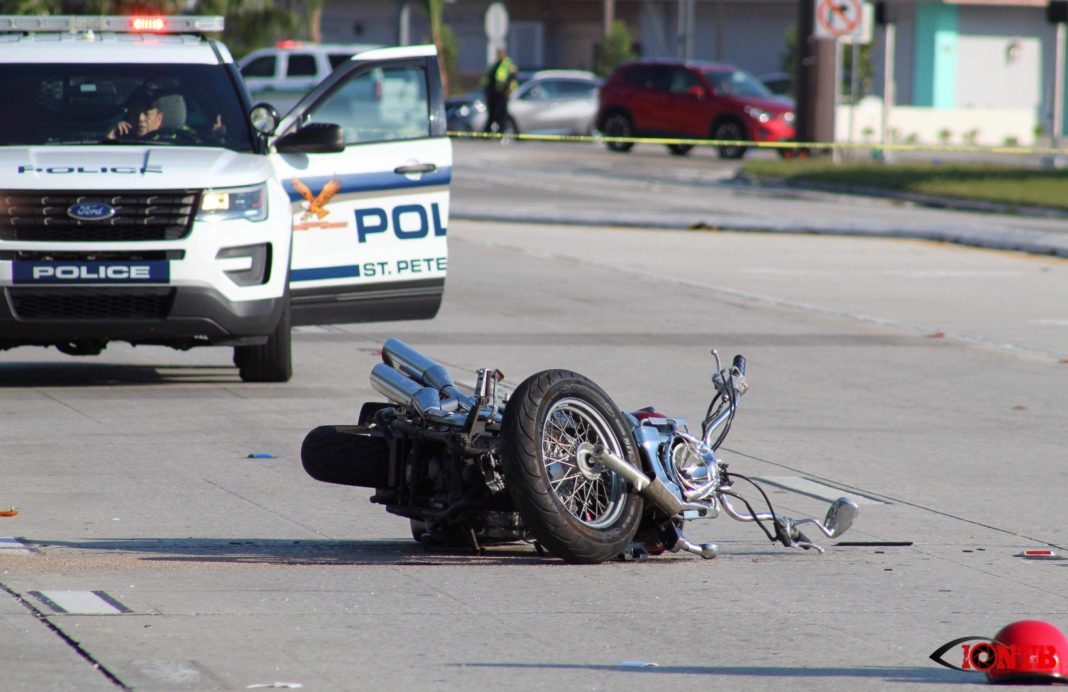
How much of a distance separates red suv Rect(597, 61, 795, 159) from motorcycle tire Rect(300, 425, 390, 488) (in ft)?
99.8

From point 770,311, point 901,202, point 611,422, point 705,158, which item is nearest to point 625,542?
point 611,422

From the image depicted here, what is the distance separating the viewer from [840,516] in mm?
6758

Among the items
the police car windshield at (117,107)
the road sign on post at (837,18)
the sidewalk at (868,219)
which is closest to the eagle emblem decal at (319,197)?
the police car windshield at (117,107)

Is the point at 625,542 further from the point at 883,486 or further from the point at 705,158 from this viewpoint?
the point at 705,158

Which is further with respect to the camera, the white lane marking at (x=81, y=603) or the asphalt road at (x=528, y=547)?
the white lane marking at (x=81, y=603)

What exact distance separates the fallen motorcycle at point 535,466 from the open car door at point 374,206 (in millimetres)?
4396

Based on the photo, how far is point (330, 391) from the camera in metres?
10.7

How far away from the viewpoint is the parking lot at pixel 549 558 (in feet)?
17.6

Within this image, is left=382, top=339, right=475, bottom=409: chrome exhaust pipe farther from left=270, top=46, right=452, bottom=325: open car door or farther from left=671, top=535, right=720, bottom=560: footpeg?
left=270, top=46, right=452, bottom=325: open car door

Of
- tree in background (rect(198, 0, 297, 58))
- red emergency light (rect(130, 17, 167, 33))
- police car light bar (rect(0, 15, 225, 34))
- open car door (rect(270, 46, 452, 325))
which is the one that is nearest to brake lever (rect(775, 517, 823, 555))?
open car door (rect(270, 46, 452, 325))

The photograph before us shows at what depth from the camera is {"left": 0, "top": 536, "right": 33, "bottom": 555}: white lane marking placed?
6.59m

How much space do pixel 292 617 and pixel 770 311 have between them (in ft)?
32.3

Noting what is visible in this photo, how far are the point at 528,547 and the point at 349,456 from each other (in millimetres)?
748

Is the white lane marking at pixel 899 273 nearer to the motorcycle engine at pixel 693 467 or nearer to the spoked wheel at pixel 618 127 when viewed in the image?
the motorcycle engine at pixel 693 467
